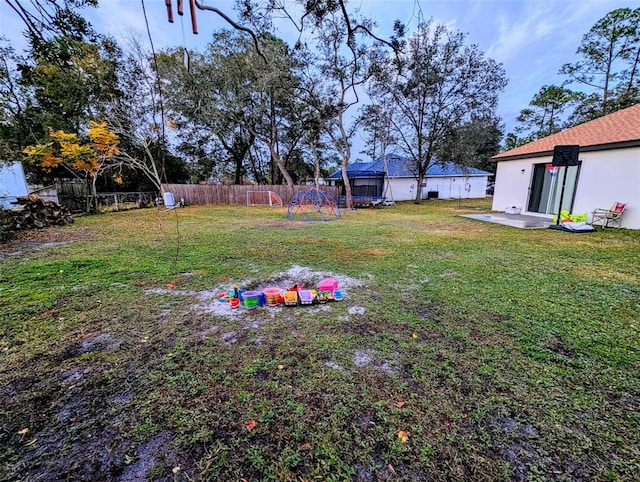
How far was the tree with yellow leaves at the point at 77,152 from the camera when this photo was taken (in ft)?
35.8

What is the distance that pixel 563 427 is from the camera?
157 centimetres

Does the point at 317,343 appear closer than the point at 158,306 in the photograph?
Yes

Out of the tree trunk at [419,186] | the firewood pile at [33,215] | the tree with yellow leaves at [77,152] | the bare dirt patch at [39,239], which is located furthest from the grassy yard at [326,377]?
the tree trunk at [419,186]

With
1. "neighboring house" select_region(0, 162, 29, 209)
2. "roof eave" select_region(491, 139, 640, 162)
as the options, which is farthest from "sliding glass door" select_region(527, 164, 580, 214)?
"neighboring house" select_region(0, 162, 29, 209)

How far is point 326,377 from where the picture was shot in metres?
2.00

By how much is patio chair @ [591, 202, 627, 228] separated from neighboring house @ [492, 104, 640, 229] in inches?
6.1

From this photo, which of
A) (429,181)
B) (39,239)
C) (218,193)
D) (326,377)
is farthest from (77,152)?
(429,181)

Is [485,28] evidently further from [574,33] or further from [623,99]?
[623,99]

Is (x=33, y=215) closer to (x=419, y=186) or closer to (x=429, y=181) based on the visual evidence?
(x=419, y=186)

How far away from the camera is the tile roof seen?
745cm

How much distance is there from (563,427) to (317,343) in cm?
164

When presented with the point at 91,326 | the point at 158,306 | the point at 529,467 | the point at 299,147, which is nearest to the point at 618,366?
the point at 529,467

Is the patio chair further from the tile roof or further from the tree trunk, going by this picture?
the tree trunk

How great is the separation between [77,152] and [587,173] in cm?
1770
